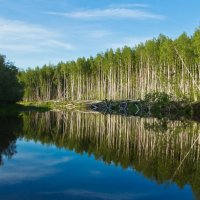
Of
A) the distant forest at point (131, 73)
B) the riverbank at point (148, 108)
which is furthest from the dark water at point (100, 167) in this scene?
the distant forest at point (131, 73)

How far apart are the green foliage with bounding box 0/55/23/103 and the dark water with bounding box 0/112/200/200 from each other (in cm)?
3401

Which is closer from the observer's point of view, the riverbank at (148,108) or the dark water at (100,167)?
the dark water at (100,167)

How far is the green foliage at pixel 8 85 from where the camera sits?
60316 millimetres

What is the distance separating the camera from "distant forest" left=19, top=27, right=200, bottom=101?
69.8 m

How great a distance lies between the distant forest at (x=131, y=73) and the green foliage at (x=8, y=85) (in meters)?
26.7

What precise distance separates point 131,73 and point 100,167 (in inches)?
3428

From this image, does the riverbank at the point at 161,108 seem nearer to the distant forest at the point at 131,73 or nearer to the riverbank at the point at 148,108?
the riverbank at the point at 148,108

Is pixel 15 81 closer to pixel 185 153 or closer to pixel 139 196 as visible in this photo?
pixel 185 153

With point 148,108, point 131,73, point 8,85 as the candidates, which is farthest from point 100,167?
point 131,73

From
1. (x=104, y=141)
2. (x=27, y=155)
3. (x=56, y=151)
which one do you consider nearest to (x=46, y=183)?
(x=27, y=155)

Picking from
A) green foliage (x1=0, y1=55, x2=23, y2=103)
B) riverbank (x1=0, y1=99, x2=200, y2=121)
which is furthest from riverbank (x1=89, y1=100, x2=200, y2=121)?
green foliage (x1=0, y1=55, x2=23, y2=103)

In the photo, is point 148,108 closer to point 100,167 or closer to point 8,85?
point 8,85

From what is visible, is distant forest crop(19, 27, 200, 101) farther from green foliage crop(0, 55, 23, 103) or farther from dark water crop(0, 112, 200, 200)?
dark water crop(0, 112, 200, 200)

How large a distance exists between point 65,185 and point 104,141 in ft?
40.9
